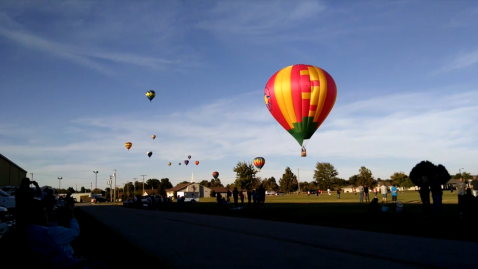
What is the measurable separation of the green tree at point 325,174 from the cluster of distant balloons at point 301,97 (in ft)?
378

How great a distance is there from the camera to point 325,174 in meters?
148

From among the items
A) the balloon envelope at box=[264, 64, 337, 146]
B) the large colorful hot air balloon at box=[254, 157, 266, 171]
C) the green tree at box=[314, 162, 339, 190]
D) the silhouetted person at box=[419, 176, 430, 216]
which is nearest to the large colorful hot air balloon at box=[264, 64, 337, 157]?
the balloon envelope at box=[264, 64, 337, 146]

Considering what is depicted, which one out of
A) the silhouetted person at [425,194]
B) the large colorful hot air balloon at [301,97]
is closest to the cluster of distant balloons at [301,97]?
the large colorful hot air balloon at [301,97]

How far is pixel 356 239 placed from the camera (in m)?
12.3

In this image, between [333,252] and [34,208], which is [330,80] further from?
[34,208]

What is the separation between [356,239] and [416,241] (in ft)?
5.35

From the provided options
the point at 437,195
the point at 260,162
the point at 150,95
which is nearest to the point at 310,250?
the point at 437,195

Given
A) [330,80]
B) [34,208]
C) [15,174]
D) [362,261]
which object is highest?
[330,80]

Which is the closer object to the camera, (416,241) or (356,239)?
(416,241)

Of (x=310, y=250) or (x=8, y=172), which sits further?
(x=8, y=172)

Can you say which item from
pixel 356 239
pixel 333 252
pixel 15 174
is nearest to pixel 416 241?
pixel 356 239

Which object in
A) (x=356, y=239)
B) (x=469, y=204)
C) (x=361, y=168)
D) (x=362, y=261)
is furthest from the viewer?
(x=361, y=168)

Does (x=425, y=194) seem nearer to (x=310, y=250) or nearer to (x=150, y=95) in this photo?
(x=310, y=250)

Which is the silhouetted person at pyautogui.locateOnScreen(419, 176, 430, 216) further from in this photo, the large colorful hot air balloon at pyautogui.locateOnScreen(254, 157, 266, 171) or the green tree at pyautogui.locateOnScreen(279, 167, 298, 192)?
the green tree at pyautogui.locateOnScreen(279, 167, 298, 192)
